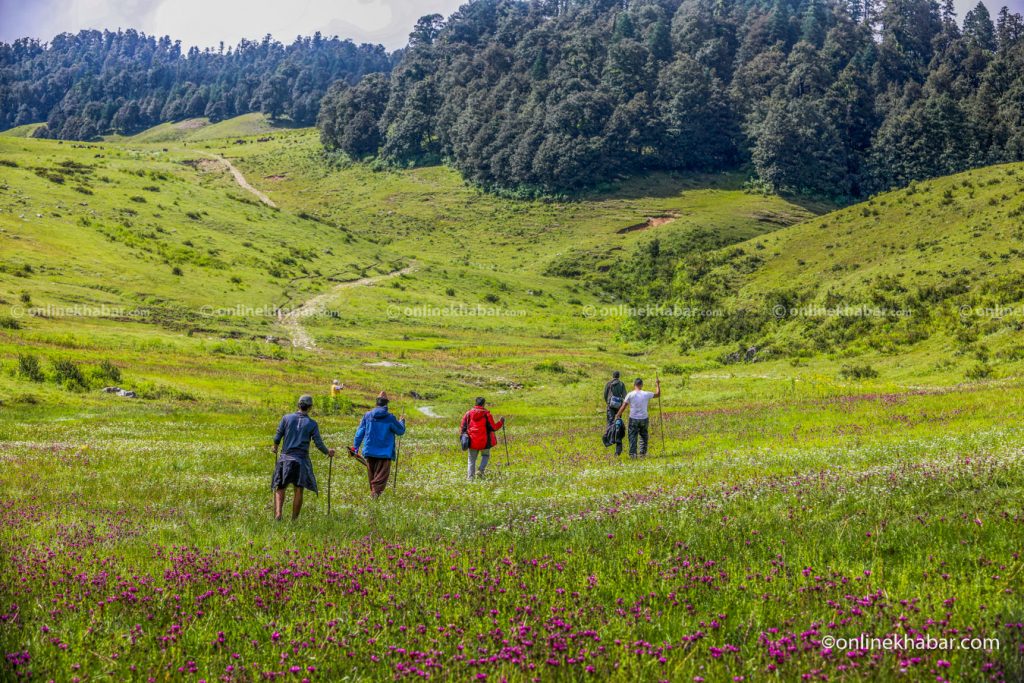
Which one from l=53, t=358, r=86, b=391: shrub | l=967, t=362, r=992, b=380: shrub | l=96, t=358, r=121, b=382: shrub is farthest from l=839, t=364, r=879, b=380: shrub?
l=53, t=358, r=86, b=391: shrub

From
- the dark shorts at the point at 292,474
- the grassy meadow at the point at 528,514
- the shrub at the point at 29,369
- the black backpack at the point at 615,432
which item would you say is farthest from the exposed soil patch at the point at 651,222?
the dark shorts at the point at 292,474

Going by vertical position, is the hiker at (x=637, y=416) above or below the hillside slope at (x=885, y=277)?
below

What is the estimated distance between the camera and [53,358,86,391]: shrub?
130 feet

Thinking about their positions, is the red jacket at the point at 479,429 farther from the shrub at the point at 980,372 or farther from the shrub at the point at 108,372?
the shrub at the point at 108,372

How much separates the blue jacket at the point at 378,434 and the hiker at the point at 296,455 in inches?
92.1

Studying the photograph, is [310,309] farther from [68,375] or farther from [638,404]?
[638,404]

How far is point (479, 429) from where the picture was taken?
18.8 meters

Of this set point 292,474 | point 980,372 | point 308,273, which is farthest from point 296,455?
point 308,273

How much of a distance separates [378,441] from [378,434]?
0.59 feet

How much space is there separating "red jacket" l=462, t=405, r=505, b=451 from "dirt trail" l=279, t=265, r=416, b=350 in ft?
182

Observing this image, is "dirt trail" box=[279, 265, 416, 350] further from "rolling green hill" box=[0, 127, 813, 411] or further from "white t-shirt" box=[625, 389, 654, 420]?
"white t-shirt" box=[625, 389, 654, 420]

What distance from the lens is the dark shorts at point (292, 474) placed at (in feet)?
43.0

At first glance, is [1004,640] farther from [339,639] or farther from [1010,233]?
[1010,233]

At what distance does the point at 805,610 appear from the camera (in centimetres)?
593
